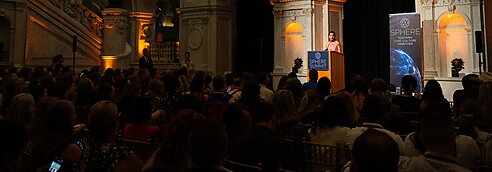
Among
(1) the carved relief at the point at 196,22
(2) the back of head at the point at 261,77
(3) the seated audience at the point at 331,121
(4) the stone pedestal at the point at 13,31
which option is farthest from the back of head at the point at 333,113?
(4) the stone pedestal at the point at 13,31

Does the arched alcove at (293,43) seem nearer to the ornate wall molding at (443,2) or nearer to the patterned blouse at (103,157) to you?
the ornate wall molding at (443,2)

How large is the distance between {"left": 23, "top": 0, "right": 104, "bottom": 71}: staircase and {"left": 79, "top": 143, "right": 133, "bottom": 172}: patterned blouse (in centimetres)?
1226

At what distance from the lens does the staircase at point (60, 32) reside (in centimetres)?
1387

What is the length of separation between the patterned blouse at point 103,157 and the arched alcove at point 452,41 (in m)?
9.86

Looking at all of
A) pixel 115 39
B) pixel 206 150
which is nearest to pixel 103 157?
pixel 206 150

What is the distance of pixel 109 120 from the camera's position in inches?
115

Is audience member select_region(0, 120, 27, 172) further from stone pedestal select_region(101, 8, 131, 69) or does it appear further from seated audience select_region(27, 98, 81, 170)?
stone pedestal select_region(101, 8, 131, 69)

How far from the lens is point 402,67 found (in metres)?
10.8

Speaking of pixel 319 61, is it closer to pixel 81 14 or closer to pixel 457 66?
pixel 457 66

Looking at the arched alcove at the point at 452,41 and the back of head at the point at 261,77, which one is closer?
the back of head at the point at 261,77

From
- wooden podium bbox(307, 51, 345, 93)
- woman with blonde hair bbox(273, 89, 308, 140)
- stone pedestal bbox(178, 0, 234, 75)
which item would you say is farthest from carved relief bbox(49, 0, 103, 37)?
woman with blonde hair bbox(273, 89, 308, 140)

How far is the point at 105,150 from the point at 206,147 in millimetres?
925

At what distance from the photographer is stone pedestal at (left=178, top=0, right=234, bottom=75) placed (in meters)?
14.6

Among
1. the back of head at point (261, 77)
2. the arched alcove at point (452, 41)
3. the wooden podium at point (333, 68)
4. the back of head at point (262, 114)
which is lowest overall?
the back of head at point (262, 114)
